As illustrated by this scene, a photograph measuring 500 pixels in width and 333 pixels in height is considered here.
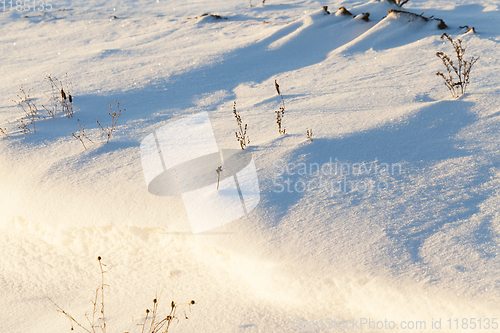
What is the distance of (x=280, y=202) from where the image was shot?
256 centimetres

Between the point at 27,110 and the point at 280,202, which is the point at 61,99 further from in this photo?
the point at 280,202

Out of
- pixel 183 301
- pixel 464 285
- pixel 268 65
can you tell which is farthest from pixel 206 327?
pixel 268 65

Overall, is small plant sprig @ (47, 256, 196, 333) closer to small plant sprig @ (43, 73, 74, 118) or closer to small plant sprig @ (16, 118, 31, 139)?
small plant sprig @ (16, 118, 31, 139)

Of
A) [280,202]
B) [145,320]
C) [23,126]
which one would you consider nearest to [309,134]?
[280,202]

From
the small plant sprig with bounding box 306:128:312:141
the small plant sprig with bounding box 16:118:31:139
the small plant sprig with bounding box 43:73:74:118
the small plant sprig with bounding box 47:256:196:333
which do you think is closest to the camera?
the small plant sprig with bounding box 47:256:196:333

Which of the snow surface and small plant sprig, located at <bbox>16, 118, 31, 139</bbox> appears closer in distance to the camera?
the snow surface

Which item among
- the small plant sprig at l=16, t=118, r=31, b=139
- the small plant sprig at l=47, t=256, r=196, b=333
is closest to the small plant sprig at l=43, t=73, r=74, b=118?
the small plant sprig at l=16, t=118, r=31, b=139

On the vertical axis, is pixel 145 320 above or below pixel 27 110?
below

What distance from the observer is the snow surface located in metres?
2.02

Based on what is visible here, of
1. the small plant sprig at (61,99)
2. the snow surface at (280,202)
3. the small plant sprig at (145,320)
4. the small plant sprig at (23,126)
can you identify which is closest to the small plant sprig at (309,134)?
the snow surface at (280,202)

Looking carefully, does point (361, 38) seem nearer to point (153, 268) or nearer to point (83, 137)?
point (83, 137)

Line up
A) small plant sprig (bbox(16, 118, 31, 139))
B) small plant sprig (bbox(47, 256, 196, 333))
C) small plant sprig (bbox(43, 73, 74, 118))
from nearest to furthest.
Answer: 1. small plant sprig (bbox(47, 256, 196, 333))
2. small plant sprig (bbox(16, 118, 31, 139))
3. small plant sprig (bbox(43, 73, 74, 118))

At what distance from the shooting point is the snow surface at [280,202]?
2.02 meters

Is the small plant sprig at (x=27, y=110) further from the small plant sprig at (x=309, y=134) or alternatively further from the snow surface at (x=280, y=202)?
the small plant sprig at (x=309, y=134)
